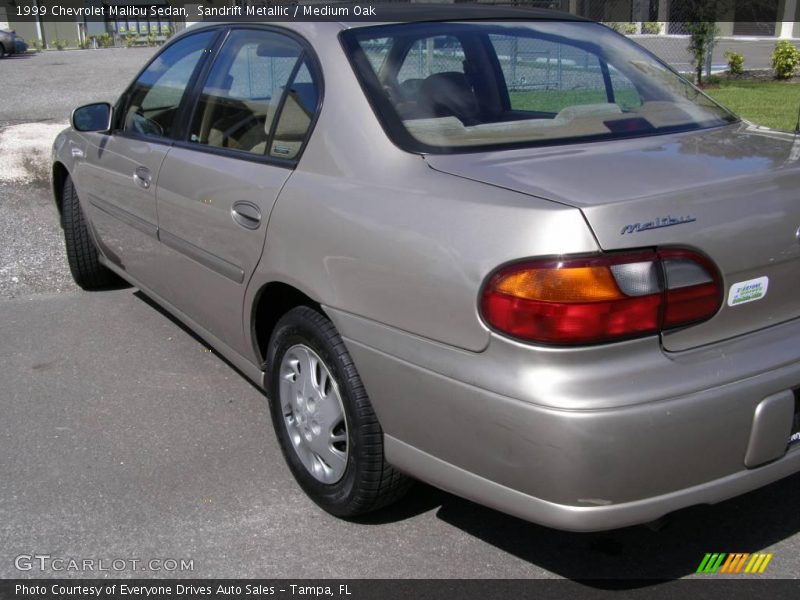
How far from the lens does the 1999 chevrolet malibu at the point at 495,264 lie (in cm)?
224

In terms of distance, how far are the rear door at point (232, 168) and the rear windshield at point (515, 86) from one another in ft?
1.07

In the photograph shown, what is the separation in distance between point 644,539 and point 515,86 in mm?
2046

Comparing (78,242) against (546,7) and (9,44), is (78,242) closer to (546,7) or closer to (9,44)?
(546,7)

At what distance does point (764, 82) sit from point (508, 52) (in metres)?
15.3

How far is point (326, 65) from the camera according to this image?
3.11 m

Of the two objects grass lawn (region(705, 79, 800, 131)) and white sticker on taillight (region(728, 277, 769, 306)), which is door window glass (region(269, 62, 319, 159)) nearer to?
white sticker on taillight (region(728, 277, 769, 306))

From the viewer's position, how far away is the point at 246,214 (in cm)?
323

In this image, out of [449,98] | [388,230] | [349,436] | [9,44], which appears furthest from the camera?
[9,44]

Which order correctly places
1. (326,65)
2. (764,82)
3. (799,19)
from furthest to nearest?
(799,19) → (764,82) → (326,65)

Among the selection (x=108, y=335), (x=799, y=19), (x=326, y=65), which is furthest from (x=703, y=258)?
(x=799, y=19)

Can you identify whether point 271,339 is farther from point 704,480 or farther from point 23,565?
point 704,480

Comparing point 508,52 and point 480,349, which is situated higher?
point 508,52

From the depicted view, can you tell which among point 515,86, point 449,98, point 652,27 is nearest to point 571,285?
point 449,98

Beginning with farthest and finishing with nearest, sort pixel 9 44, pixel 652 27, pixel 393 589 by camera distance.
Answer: pixel 652 27, pixel 9 44, pixel 393 589
